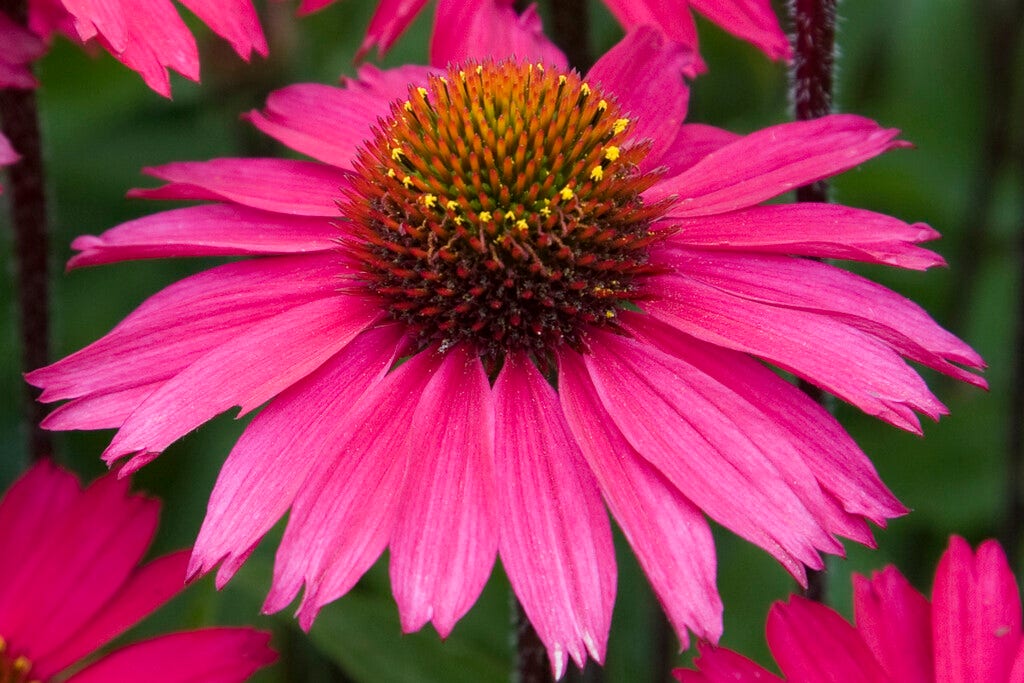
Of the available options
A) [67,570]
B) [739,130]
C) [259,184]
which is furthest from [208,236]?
[739,130]

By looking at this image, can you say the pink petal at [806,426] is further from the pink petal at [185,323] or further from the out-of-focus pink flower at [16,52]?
the out-of-focus pink flower at [16,52]

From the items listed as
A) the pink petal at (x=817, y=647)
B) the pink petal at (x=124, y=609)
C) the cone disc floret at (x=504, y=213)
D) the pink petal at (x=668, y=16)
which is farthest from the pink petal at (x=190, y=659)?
the pink petal at (x=668, y=16)

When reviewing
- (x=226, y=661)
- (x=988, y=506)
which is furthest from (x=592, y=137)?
(x=988, y=506)

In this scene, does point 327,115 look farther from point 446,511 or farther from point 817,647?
point 817,647

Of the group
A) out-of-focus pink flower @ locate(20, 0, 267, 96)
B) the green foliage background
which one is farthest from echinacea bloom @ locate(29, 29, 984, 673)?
Answer: the green foliage background

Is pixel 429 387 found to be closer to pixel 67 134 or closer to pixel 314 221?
pixel 314 221

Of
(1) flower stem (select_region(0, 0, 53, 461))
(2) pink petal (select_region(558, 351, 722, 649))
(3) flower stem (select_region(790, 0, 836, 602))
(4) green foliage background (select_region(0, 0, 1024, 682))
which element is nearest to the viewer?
(2) pink petal (select_region(558, 351, 722, 649))

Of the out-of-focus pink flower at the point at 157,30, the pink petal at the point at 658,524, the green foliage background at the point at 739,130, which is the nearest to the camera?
the pink petal at the point at 658,524

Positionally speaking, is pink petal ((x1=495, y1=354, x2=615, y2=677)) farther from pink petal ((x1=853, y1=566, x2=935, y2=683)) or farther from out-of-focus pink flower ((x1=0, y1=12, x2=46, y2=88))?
out-of-focus pink flower ((x1=0, y1=12, x2=46, y2=88))
